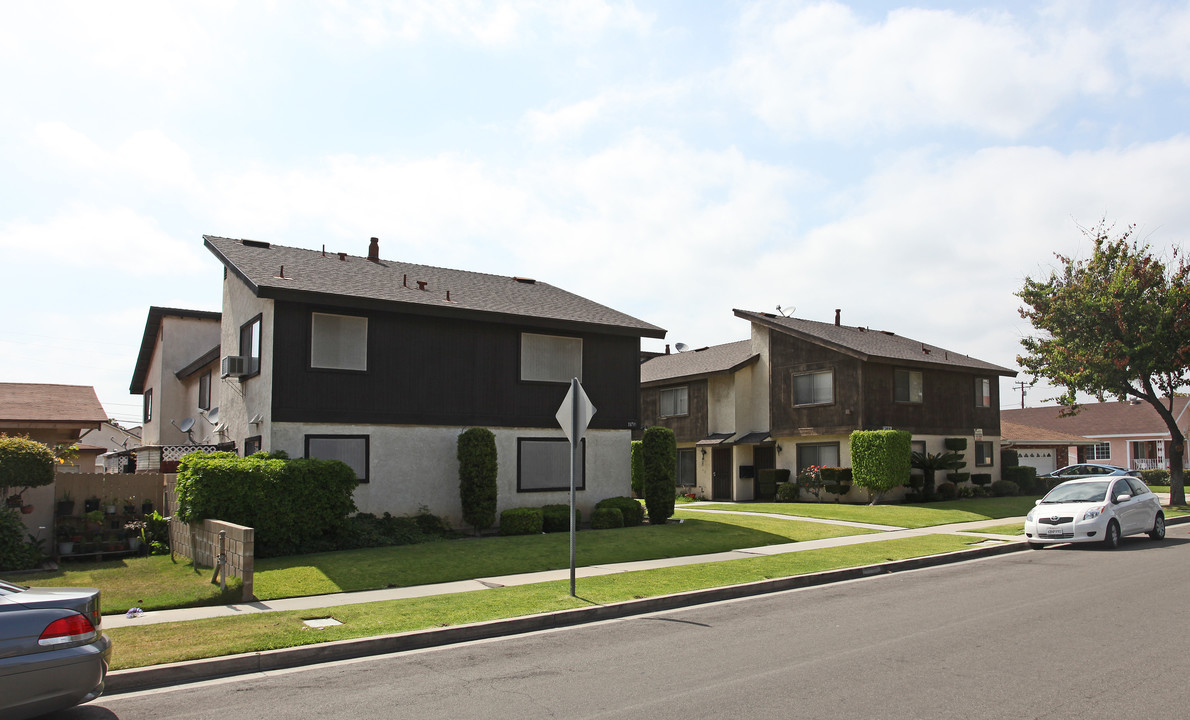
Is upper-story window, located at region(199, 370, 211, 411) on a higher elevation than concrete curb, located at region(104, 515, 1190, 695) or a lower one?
higher

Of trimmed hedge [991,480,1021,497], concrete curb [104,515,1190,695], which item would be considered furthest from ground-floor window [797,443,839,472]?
concrete curb [104,515,1190,695]

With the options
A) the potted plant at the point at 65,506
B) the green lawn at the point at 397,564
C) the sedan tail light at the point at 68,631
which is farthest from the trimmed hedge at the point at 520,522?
the sedan tail light at the point at 68,631

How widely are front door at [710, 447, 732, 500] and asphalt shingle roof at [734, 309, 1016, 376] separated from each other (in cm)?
552

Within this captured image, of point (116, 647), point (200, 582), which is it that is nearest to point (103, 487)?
point (200, 582)

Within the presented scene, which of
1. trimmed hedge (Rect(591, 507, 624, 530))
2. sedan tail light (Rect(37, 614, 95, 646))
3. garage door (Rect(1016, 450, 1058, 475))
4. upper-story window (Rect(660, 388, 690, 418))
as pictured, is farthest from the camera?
garage door (Rect(1016, 450, 1058, 475))

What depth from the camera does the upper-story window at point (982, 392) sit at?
112 ft

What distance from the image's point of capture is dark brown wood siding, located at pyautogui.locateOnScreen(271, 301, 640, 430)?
59.6 feet

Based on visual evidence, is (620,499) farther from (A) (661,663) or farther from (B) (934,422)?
(B) (934,422)

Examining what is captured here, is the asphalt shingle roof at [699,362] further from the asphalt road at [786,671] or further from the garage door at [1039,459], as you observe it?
the asphalt road at [786,671]

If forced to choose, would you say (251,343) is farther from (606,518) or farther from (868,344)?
(868,344)

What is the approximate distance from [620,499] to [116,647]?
13857 mm

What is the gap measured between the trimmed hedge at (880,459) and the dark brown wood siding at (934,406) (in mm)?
1120

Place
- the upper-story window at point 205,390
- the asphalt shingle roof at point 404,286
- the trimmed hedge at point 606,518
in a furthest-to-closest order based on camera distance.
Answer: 1. the upper-story window at point 205,390
2. the trimmed hedge at point 606,518
3. the asphalt shingle roof at point 404,286

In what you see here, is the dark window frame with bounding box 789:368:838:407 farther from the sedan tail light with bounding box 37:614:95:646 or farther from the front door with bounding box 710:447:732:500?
the sedan tail light with bounding box 37:614:95:646
